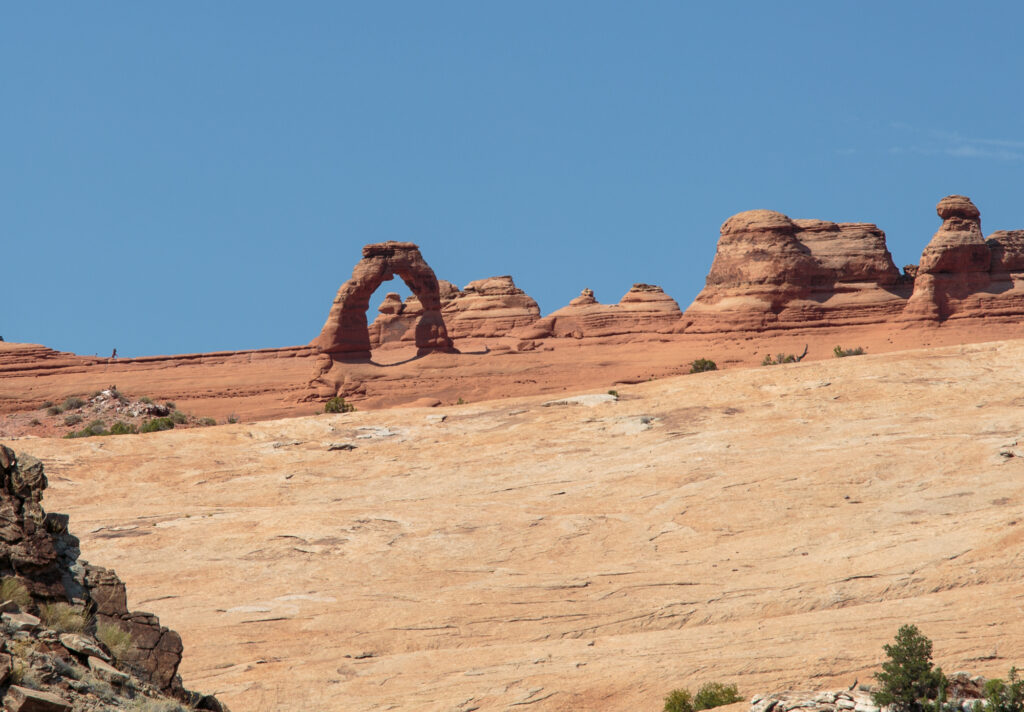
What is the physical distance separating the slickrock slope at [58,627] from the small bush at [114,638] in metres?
0.03

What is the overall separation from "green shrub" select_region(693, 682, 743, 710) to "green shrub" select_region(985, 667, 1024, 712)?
2.95m

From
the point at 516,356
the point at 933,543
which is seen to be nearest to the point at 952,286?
the point at 516,356

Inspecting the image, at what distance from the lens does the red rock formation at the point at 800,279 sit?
59875 millimetres

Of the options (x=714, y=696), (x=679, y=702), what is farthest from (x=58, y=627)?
(x=714, y=696)

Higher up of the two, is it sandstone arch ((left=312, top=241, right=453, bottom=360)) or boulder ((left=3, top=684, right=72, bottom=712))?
sandstone arch ((left=312, top=241, right=453, bottom=360))

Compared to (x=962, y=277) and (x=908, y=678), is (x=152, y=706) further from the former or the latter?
(x=962, y=277)

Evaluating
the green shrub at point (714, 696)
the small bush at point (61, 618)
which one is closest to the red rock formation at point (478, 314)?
the green shrub at point (714, 696)

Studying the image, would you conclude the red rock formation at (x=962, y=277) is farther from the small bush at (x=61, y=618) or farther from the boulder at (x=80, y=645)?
the boulder at (x=80, y=645)

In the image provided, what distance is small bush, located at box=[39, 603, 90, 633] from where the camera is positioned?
1022 cm

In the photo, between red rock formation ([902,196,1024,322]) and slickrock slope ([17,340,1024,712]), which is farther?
red rock formation ([902,196,1024,322])

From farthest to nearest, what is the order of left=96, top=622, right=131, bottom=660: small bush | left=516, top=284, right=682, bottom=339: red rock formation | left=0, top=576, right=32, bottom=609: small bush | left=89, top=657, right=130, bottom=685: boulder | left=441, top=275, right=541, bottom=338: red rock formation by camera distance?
left=441, top=275, right=541, bottom=338: red rock formation, left=516, top=284, right=682, bottom=339: red rock formation, left=96, top=622, right=131, bottom=660: small bush, left=0, top=576, right=32, bottom=609: small bush, left=89, top=657, right=130, bottom=685: boulder

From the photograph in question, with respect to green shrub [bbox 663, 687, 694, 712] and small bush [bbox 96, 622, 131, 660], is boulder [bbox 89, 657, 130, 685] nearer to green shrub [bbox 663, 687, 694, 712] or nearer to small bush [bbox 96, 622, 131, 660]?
small bush [bbox 96, 622, 131, 660]

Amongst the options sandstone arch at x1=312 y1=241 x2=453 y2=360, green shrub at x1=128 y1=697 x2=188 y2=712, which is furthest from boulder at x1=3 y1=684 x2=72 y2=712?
sandstone arch at x1=312 y1=241 x2=453 y2=360

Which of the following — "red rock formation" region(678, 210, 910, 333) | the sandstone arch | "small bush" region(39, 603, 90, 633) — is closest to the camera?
"small bush" region(39, 603, 90, 633)
